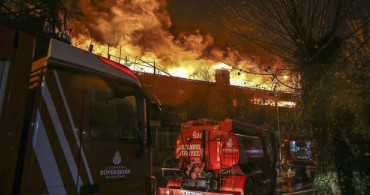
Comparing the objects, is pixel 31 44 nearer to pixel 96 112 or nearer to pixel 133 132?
pixel 96 112

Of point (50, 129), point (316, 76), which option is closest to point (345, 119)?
point (316, 76)

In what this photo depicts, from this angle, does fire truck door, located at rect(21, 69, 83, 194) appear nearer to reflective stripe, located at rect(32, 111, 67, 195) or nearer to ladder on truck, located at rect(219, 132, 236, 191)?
reflective stripe, located at rect(32, 111, 67, 195)

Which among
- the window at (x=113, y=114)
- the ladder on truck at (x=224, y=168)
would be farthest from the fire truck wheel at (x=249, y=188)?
the window at (x=113, y=114)

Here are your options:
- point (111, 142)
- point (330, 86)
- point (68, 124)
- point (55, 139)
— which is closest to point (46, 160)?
point (55, 139)

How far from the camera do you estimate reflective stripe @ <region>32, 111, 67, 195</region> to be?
2.89 meters

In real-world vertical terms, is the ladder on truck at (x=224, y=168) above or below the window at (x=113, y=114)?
below

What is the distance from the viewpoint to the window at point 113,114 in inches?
140

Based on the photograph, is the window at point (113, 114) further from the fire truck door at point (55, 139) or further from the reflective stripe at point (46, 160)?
the reflective stripe at point (46, 160)

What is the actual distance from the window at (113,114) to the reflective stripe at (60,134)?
37cm

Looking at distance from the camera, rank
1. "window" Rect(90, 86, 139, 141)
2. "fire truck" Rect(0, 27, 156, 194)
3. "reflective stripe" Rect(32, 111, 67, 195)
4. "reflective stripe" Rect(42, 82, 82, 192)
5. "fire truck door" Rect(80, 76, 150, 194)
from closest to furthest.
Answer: "fire truck" Rect(0, 27, 156, 194) → "reflective stripe" Rect(32, 111, 67, 195) → "reflective stripe" Rect(42, 82, 82, 192) → "fire truck door" Rect(80, 76, 150, 194) → "window" Rect(90, 86, 139, 141)

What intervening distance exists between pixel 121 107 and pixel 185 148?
5.27 meters

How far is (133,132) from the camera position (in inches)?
157

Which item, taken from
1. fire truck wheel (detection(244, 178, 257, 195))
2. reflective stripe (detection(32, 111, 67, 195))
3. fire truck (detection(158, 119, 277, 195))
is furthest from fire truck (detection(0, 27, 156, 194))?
fire truck wheel (detection(244, 178, 257, 195))

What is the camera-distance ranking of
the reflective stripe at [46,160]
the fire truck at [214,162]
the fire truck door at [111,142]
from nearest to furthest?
the reflective stripe at [46,160]
the fire truck door at [111,142]
the fire truck at [214,162]
